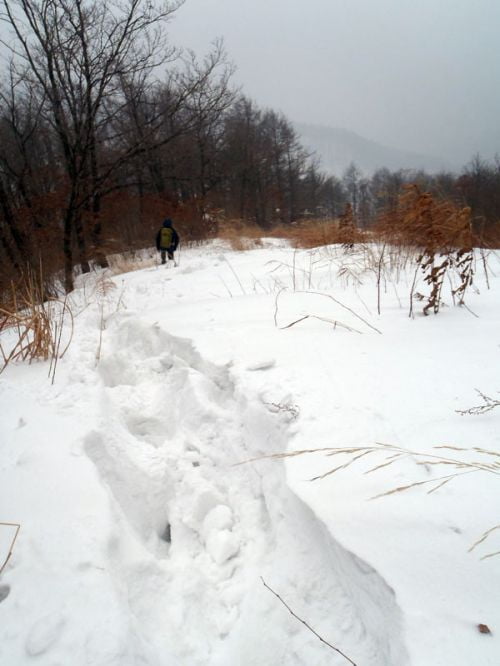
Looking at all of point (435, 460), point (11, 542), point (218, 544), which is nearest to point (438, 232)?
point (435, 460)

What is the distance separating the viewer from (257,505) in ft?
4.68

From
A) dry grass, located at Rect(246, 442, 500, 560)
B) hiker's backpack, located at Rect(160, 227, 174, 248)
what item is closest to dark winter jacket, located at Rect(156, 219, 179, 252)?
hiker's backpack, located at Rect(160, 227, 174, 248)

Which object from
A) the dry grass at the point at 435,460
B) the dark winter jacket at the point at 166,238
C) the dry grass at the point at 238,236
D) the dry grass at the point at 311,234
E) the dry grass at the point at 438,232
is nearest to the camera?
the dry grass at the point at 435,460

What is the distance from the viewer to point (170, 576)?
119 centimetres

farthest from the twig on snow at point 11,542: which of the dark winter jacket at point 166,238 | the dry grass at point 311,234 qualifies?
the dark winter jacket at point 166,238

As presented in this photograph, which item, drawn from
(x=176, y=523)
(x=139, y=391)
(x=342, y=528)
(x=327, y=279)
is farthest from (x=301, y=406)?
(x=327, y=279)

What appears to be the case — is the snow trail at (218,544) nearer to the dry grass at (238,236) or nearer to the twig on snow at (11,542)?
the twig on snow at (11,542)

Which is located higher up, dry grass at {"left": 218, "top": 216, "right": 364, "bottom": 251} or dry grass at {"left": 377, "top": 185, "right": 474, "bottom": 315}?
dry grass at {"left": 218, "top": 216, "right": 364, "bottom": 251}

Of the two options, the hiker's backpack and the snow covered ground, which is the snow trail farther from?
the hiker's backpack

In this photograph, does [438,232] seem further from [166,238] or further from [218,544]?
[166,238]

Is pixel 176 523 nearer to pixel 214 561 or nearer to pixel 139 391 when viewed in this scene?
pixel 214 561

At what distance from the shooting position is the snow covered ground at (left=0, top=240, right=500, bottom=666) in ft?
2.75

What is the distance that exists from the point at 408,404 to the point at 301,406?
450mm

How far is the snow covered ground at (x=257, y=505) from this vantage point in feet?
2.75
